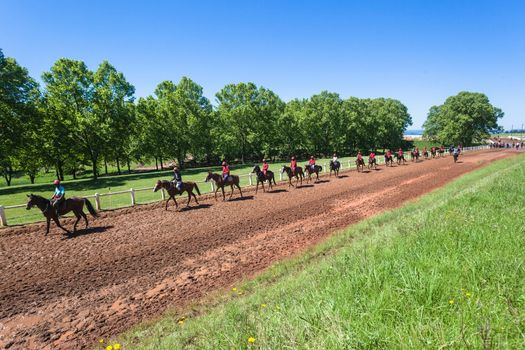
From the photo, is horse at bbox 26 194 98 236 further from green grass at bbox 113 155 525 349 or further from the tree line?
the tree line

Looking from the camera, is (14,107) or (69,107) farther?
(69,107)

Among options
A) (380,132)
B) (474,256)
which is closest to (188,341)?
(474,256)

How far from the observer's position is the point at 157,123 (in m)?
47.6

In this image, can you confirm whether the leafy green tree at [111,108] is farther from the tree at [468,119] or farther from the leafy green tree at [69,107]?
the tree at [468,119]

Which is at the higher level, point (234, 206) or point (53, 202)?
point (53, 202)

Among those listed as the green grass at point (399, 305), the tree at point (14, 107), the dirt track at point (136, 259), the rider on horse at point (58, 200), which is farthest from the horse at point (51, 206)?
the tree at point (14, 107)

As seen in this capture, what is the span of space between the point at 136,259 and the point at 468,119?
295 feet

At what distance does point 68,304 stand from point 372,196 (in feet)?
52.8

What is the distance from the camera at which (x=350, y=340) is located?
9.18 feet

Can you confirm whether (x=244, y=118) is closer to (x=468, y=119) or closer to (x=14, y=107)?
(x=14, y=107)

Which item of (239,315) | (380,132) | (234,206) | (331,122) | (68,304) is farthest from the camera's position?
(380,132)

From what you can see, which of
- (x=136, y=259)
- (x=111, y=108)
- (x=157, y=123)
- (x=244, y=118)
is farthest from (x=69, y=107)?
(x=136, y=259)

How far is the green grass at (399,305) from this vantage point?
9.11ft

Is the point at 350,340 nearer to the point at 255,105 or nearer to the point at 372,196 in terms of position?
the point at 372,196
